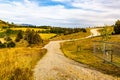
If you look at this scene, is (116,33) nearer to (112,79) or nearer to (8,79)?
(112,79)

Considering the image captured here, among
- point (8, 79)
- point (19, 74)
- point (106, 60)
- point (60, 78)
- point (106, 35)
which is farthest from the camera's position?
point (106, 35)

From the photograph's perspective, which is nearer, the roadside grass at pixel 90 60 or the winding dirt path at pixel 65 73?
the winding dirt path at pixel 65 73

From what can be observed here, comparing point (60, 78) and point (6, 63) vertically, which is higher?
point (6, 63)

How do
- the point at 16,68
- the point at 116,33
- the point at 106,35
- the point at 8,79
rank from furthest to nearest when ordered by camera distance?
the point at 116,33 < the point at 106,35 < the point at 16,68 < the point at 8,79

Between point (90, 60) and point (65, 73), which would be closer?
point (65, 73)

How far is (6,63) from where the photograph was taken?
15102 mm

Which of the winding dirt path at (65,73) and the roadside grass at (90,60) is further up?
the winding dirt path at (65,73)

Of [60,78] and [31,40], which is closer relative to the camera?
[60,78]

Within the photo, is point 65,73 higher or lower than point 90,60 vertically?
higher

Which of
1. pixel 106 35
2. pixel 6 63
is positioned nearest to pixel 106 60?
pixel 6 63

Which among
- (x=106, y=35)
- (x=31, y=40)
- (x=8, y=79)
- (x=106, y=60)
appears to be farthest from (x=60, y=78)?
(x=31, y=40)

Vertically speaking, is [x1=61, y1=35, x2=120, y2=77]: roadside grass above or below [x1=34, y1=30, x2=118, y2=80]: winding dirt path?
below

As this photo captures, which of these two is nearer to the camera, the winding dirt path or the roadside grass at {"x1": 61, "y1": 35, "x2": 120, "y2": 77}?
the winding dirt path

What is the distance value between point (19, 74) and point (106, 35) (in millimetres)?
50229
